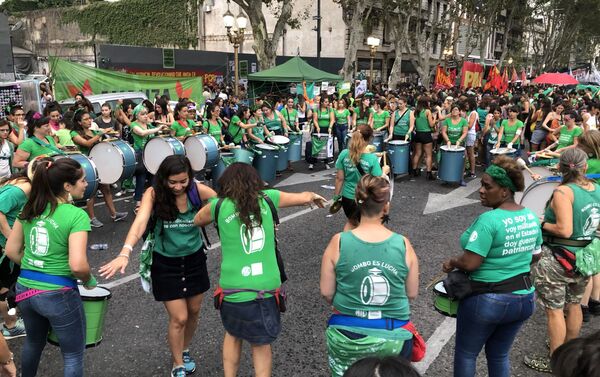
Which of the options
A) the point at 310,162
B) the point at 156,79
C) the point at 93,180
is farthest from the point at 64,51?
the point at 93,180

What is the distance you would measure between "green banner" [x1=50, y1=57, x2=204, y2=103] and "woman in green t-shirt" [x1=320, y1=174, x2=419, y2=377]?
45.6ft

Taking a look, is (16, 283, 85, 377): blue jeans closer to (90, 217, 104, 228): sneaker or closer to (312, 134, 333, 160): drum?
(90, 217, 104, 228): sneaker

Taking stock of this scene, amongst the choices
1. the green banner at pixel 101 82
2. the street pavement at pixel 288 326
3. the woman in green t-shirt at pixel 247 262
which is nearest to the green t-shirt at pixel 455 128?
the street pavement at pixel 288 326

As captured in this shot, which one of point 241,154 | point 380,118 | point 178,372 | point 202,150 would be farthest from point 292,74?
point 178,372

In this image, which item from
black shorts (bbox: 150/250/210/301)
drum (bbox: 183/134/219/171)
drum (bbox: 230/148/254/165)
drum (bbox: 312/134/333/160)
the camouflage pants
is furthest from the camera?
drum (bbox: 312/134/333/160)

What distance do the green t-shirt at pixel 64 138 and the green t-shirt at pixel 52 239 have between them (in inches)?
205

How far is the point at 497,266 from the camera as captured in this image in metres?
2.95

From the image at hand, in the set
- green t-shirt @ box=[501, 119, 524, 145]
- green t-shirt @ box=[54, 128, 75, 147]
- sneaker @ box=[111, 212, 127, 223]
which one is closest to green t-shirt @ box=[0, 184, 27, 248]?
sneaker @ box=[111, 212, 127, 223]

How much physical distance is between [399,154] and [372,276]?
855cm

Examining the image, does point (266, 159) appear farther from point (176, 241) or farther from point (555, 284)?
point (555, 284)

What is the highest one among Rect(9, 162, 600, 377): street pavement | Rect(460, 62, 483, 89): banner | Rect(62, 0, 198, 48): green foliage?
Rect(62, 0, 198, 48): green foliage

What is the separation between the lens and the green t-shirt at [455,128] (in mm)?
10312

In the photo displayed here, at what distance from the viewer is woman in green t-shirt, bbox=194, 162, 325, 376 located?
9.68 feet

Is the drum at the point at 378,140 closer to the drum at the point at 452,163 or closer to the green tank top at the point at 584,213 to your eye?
the drum at the point at 452,163
